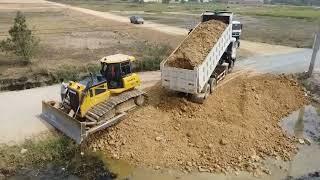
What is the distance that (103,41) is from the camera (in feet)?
117

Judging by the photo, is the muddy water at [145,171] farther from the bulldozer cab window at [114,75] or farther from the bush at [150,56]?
the bush at [150,56]

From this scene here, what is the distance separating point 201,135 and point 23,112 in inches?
339

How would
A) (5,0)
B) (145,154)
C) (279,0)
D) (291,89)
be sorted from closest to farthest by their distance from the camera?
(145,154), (291,89), (5,0), (279,0)

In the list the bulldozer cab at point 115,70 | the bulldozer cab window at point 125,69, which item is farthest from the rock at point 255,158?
the bulldozer cab window at point 125,69

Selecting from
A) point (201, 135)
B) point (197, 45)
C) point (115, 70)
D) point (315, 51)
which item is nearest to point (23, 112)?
point (115, 70)

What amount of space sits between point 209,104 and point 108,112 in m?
4.83

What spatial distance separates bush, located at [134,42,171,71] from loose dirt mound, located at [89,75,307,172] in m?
7.46

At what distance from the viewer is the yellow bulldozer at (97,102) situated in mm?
15352

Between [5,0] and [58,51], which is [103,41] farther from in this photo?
[5,0]

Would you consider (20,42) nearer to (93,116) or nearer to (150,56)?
(150,56)

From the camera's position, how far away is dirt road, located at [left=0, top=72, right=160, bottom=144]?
52.7 ft

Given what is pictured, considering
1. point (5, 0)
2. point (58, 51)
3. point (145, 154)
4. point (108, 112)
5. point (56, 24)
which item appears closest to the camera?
point (145, 154)

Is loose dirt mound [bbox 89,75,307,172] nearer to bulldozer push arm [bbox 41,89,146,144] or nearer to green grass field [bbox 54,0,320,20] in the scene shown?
bulldozer push arm [bbox 41,89,146,144]


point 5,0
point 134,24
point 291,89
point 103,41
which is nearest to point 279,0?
point 5,0
